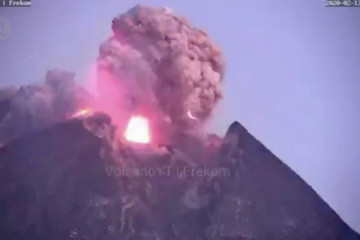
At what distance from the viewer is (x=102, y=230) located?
2.33 m

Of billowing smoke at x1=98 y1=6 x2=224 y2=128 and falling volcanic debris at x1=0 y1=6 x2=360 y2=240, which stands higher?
billowing smoke at x1=98 y1=6 x2=224 y2=128

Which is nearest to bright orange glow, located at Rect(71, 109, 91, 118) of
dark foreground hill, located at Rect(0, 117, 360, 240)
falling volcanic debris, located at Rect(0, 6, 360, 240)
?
falling volcanic debris, located at Rect(0, 6, 360, 240)

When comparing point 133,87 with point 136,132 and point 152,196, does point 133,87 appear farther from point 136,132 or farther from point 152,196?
point 152,196

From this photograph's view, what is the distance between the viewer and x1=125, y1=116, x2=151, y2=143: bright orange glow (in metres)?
2.43

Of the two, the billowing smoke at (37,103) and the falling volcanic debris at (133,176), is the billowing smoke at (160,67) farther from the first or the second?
the billowing smoke at (37,103)

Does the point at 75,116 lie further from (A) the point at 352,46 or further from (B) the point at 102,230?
(A) the point at 352,46

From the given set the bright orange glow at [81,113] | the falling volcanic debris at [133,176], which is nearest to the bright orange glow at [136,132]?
the falling volcanic debris at [133,176]

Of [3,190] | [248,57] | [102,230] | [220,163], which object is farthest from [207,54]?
[3,190]

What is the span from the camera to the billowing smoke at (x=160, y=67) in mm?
2453

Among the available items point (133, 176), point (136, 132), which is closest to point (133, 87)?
Answer: point (136, 132)

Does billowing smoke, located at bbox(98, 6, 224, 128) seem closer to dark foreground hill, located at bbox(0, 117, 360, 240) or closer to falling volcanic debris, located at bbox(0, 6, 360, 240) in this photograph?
falling volcanic debris, located at bbox(0, 6, 360, 240)

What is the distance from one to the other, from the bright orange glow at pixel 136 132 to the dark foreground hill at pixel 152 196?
0.06 metres

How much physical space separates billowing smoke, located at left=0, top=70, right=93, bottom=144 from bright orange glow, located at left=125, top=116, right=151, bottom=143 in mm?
193

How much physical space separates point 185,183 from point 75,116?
0.56m
